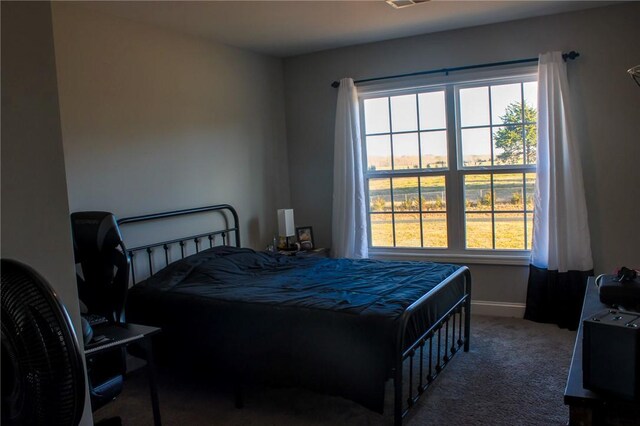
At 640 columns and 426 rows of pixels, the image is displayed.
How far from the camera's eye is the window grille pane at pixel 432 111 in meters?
4.38

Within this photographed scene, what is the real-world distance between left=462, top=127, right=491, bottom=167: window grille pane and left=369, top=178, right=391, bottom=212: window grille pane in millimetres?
723

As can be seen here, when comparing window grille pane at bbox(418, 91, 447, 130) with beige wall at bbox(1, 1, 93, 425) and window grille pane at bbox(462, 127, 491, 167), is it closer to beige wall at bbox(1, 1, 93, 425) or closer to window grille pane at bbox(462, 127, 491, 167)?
window grille pane at bbox(462, 127, 491, 167)

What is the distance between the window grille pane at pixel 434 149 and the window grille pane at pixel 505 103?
44cm

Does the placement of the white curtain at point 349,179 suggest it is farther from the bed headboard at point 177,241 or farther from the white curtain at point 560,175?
the white curtain at point 560,175

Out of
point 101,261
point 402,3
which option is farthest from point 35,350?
point 402,3

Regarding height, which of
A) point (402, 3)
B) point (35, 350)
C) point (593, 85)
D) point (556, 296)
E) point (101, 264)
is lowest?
point (556, 296)

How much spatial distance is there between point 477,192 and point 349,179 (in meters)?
1.10

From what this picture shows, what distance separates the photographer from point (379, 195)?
4.72 meters

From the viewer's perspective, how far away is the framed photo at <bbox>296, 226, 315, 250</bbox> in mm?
4691

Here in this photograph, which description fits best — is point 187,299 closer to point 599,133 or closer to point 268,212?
point 268,212

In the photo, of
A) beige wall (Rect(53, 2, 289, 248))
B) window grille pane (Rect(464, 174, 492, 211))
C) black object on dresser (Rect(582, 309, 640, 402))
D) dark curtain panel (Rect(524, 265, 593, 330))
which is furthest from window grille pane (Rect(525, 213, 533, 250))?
black object on dresser (Rect(582, 309, 640, 402))

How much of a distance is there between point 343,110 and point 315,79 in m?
0.48

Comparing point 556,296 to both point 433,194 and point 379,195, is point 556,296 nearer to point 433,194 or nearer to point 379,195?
point 433,194

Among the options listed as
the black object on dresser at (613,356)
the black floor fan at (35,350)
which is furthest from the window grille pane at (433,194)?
the black floor fan at (35,350)
